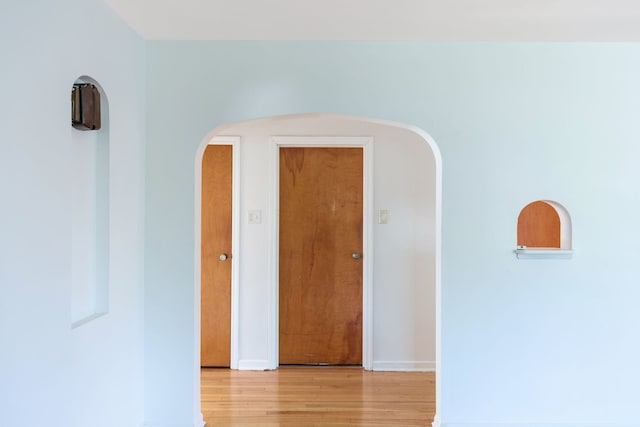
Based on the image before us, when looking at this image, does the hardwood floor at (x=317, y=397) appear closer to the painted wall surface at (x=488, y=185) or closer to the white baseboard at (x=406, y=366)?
the white baseboard at (x=406, y=366)

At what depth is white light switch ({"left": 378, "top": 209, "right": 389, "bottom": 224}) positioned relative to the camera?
11.9ft

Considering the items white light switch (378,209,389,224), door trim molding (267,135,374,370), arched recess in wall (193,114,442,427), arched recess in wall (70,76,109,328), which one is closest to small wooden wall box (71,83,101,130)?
arched recess in wall (70,76,109,328)

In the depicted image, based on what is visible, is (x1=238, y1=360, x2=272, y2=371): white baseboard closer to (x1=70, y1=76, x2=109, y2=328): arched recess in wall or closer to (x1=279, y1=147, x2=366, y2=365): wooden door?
(x1=279, y1=147, x2=366, y2=365): wooden door

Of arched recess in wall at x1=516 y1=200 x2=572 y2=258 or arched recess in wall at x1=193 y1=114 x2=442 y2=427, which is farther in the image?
arched recess in wall at x1=193 y1=114 x2=442 y2=427

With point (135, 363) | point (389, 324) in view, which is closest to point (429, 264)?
point (389, 324)

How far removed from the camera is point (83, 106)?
6.38 feet

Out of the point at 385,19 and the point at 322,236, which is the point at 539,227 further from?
the point at 385,19

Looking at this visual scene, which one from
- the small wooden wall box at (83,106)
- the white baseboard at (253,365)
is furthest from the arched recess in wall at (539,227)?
the small wooden wall box at (83,106)

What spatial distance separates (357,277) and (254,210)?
99cm

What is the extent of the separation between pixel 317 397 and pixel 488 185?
5.94 ft

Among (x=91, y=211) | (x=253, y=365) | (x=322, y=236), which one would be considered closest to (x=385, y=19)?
(x=91, y=211)

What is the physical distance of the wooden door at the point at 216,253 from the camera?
12.0 feet

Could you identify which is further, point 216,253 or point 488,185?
point 216,253

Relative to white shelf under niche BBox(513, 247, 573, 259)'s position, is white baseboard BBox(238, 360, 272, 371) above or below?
below
